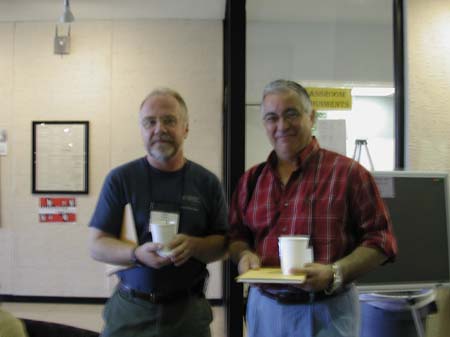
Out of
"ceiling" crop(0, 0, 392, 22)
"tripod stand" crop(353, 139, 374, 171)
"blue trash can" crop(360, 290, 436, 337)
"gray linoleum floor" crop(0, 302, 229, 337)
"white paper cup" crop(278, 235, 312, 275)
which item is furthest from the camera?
"gray linoleum floor" crop(0, 302, 229, 337)

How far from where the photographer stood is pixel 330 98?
2717 millimetres

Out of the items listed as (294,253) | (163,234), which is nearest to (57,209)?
(163,234)

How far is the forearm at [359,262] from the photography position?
1.27 metres

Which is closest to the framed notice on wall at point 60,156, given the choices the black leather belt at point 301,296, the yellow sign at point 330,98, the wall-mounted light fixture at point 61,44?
the wall-mounted light fixture at point 61,44

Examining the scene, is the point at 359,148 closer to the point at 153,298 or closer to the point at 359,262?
the point at 359,262

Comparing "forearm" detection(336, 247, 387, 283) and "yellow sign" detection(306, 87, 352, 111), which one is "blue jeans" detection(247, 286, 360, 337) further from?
"yellow sign" detection(306, 87, 352, 111)

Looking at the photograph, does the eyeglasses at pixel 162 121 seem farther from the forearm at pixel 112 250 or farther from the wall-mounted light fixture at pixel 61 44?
the wall-mounted light fixture at pixel 61 44

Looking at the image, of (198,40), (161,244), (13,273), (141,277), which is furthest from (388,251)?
(13,273)

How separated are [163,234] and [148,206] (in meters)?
0.21

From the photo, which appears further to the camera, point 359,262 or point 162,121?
point 162,121

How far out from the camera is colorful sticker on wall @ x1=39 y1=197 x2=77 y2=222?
4.64m

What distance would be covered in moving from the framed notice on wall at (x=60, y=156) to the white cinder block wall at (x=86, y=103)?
78 millimetres

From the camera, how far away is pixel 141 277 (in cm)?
154

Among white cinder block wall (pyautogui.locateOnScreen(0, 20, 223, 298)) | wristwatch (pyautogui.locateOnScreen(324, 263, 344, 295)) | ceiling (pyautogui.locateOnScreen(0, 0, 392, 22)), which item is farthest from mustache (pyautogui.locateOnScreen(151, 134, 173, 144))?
white cinder block wall (pyautogui.locateOnScreen(0, 20, 223, 298))
